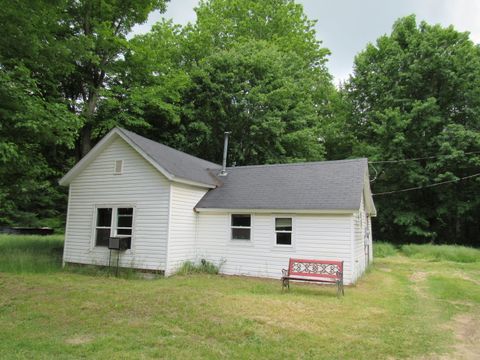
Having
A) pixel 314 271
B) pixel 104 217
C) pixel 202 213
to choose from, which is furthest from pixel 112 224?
pixel 314 271

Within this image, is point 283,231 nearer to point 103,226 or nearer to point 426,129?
point 103,226

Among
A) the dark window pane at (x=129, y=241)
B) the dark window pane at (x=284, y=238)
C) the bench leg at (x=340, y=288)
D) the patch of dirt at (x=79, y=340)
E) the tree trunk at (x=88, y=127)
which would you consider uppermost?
the tree trunk at (x=88, y=127)

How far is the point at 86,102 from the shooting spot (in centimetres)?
1869

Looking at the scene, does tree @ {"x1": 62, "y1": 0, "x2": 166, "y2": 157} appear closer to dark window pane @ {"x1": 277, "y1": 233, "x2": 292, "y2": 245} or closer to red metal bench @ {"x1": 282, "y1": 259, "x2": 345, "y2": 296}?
dark window pane @ {"x1": 277, "y1": 233, "x2": 292, "y2": 245}

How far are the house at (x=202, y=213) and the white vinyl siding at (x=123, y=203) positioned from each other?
0.04 meters

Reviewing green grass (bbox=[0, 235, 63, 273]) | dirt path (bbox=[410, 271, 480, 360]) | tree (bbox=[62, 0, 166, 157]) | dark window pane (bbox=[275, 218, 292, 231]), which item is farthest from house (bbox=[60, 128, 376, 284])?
tree (bbox=[62, 0, 166, 157])

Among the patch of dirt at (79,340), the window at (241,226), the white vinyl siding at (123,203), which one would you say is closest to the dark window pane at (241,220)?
the window at (241,226)

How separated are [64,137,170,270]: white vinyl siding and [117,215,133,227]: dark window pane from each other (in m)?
0.48

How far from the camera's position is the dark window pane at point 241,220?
12391mm

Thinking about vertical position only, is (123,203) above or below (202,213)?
above

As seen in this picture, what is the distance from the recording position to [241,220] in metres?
12.5

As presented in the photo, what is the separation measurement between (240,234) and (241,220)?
520 millimetres

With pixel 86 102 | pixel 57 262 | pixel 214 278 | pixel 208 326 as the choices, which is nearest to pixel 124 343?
pixel 208 326

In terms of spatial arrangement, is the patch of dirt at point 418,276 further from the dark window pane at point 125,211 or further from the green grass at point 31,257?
the green grass at point 31,257
